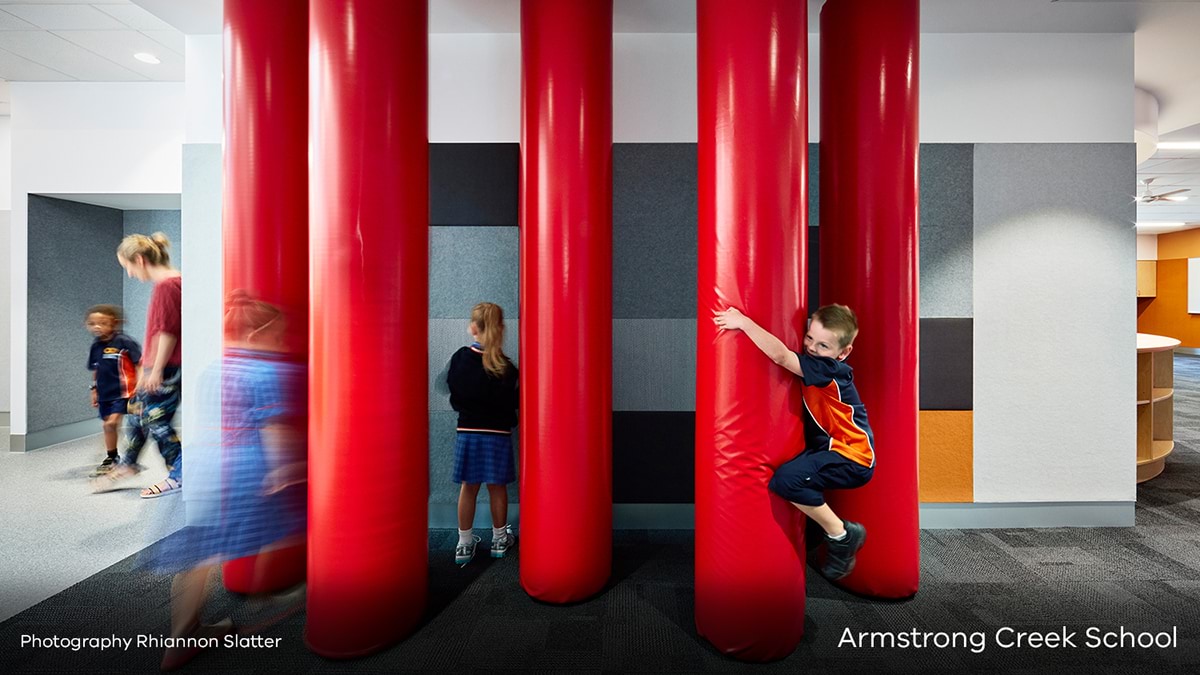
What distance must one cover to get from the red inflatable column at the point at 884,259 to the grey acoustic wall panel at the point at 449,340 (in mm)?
1834

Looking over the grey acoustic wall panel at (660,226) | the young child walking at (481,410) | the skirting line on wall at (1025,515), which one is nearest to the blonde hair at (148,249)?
the young child walking at (481,410)

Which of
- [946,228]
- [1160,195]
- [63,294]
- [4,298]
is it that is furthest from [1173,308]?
[4,298]

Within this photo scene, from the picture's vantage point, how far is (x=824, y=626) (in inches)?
94.8

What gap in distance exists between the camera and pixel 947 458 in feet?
11.4

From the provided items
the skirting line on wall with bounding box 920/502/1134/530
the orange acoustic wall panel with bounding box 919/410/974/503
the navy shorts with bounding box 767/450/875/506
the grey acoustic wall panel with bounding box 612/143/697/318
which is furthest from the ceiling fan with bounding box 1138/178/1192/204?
the navy shorts with bounding box 767/450/875/506

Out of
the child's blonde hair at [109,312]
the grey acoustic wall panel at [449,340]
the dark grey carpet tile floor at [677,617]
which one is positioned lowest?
the dark grey carpet tile floor at [677,617]

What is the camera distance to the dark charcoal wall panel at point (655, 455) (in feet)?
11.3

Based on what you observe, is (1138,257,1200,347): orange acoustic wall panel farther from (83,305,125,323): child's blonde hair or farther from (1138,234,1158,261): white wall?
(83,305,125,323): child's blonde hair

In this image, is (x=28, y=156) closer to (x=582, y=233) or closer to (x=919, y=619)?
(x=582, y=233)

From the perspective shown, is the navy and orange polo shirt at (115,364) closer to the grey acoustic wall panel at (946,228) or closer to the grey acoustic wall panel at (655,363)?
the grey acoustic wall panel at (655,363)

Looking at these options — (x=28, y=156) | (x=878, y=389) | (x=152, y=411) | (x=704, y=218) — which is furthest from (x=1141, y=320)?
(x=28, y=156)

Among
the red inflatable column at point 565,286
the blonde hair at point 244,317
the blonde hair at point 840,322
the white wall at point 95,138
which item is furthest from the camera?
the white wall at point 95,138

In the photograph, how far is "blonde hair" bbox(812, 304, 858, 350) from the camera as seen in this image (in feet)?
7.02

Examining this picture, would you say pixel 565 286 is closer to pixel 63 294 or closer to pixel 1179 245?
pixel 63 294
